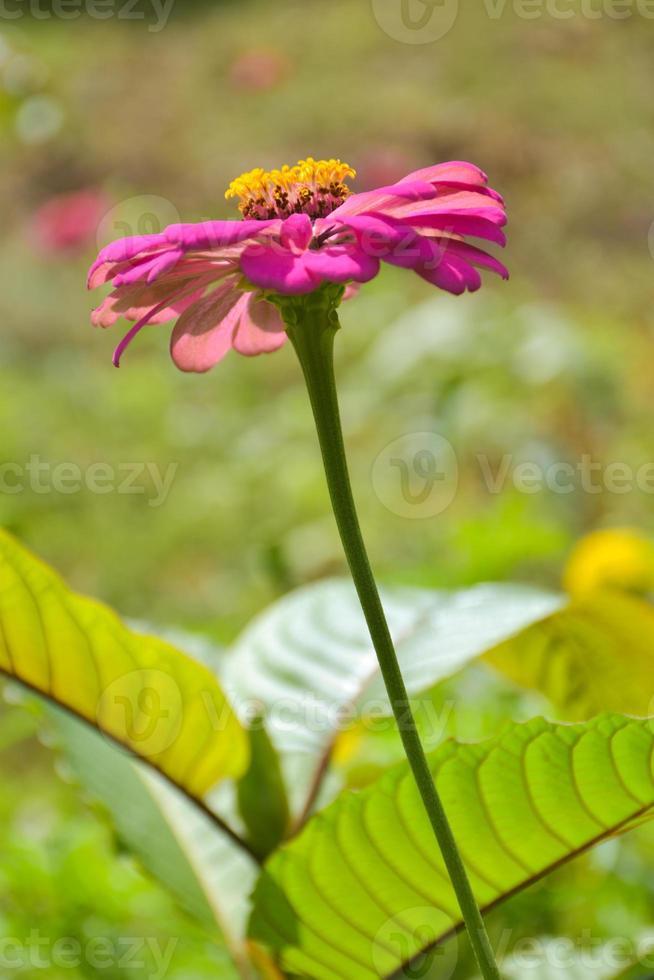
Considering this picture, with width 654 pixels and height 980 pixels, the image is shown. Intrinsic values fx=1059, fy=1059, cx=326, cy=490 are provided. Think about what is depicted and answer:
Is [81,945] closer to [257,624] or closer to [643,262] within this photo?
[257,624]

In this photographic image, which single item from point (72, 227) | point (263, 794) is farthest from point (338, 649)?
point (72, 227)

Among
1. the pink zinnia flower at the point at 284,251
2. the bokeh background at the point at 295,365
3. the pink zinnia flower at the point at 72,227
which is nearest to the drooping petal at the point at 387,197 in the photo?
the pink zinnia flower at the point at 284,251

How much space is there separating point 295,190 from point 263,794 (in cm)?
24

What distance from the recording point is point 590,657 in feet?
1.53

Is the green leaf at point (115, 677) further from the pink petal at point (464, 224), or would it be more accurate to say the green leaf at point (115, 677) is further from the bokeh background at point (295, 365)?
the pink petal at point (464, 224)

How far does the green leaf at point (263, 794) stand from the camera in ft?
1.38

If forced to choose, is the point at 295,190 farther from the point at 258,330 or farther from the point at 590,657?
the point at 590,657

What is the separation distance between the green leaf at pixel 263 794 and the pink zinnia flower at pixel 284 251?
18 cm

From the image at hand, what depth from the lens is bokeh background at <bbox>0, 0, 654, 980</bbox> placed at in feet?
2.53

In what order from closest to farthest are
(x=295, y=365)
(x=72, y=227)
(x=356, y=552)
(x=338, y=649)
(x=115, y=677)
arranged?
1. (x=356, y=552)
2. (x=115, y=677)
3. (x=338, y=649)
4. (x=72, y=227)
5. (x=295, y=365)

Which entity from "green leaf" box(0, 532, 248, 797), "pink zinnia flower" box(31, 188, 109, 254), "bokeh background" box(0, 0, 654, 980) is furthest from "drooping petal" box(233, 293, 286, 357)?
"pink zinnia flower" box(31, 188, 109, 254)

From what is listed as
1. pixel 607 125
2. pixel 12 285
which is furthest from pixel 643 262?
pixel 12 285

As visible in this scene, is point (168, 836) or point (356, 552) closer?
point (356, 552)

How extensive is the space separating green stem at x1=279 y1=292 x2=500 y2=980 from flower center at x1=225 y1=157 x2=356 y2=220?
5 centimetres
